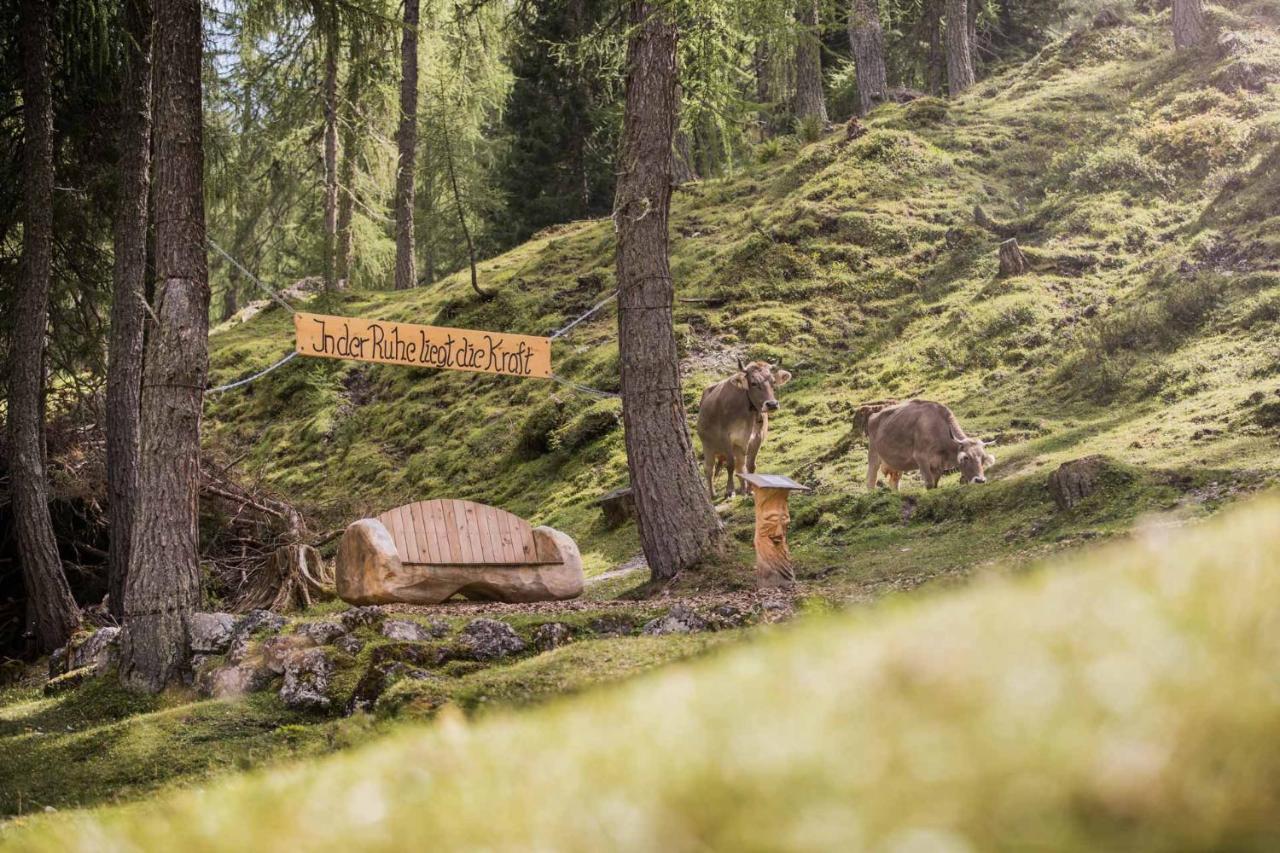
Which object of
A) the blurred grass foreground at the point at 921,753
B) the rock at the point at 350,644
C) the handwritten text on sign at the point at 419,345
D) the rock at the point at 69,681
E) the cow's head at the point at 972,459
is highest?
the handwritten text on sign at the point at 419,345

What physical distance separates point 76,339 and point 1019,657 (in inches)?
643

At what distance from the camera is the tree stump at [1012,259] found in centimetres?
2108

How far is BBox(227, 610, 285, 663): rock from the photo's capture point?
29.2 feet

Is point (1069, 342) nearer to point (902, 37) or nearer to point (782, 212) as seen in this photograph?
point (782, 212)

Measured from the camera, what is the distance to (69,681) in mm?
10180

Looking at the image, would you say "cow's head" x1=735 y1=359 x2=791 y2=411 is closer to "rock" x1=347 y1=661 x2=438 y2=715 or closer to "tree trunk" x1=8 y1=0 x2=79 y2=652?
"tree trunk" x1=8 y1=0 x2=79 y2=652

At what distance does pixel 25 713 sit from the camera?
959cm

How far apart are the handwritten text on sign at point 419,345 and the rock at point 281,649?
3368 mm

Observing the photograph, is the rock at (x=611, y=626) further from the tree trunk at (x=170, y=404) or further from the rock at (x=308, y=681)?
the tree trunk at (x=170, y=404)

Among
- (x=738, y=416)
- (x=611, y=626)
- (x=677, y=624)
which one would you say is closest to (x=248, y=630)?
(x=611, y=626)

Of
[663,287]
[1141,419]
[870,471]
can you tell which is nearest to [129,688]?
[663,287]

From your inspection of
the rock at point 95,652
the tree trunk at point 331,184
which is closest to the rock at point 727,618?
the rock at point 95,652

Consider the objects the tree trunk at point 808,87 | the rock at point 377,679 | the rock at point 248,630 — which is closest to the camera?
the rock at point 377,679

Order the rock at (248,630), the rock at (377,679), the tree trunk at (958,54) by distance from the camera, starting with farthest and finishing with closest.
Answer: the tree trunk at (958,54) → the rock at (248,630) → the rock at (377,679)
